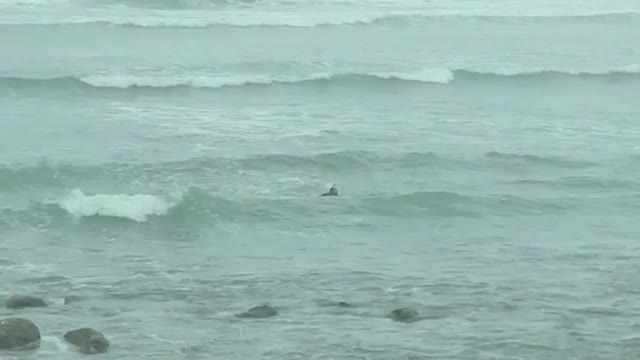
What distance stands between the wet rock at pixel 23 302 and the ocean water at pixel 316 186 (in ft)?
0.52

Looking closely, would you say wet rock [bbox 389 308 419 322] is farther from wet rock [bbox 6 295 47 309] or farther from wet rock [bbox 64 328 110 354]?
wet rock [bbox 6 295 47 309]

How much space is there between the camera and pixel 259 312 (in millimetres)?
20406

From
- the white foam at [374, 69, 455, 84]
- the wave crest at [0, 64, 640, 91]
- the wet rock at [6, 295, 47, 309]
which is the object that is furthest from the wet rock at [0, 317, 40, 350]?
the white foam at [374, 69, 455, 84]

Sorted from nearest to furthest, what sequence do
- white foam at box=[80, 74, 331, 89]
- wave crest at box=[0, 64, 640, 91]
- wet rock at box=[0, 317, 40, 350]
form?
1. wet rock at box=[0, 317, 40, 350]
2. wave crest at box=[0, 64, 640, 91]
3. white foam at box=[80, 74, 331, 89]

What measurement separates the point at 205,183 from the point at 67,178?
2.79 meters

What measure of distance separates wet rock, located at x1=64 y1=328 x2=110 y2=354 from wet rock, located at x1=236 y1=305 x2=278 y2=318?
2.27m

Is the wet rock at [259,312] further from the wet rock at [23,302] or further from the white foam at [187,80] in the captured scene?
the white foam at [187,80]

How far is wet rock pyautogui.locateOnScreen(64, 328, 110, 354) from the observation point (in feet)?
61.3

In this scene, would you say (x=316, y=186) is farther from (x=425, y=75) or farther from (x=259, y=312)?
(x=425, y=75)

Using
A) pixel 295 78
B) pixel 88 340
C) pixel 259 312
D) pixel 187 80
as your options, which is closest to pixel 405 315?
pixel 259 312

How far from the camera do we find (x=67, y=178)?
28812 millimetres

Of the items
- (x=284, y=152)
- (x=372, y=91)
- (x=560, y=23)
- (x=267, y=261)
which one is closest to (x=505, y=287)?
(x=267, y=261)

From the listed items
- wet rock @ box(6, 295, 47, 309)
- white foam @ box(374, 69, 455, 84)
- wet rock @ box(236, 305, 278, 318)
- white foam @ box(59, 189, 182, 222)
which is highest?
wet rock @ box(6, 295, 47, 309)

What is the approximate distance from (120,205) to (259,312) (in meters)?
6.80
